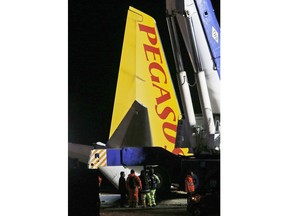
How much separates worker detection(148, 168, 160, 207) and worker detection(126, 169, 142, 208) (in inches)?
3.2

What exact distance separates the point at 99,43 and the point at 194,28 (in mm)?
648

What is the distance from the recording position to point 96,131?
399 centimetres

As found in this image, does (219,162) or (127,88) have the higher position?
(127,88)

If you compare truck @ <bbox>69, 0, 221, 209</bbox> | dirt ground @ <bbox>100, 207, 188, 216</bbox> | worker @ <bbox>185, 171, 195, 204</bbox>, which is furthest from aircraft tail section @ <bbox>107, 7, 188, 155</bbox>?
dirt ground @ <bbox>100, 207, 188, 216</bbox>

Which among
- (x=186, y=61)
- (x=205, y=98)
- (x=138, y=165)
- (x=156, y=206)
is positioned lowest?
(x=156, y=206)

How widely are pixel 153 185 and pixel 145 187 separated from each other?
0.05 meters

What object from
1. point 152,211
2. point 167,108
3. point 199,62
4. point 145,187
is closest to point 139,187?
point 145,187

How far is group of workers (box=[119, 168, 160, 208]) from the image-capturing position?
3941 mm

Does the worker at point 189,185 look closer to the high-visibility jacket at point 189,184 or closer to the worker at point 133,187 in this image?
the high-visibility jacket at point 189,184

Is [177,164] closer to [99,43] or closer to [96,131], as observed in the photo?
[96,131]

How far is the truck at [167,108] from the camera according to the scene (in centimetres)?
397

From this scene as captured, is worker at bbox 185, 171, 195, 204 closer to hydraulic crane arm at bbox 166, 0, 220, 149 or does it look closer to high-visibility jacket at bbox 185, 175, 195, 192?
high-visibility jacket at bbox 185, 175, 195, 192

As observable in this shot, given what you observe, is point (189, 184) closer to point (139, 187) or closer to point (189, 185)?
point (189, 185)

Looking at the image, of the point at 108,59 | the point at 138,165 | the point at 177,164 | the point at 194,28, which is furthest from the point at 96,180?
the point at 194,28
